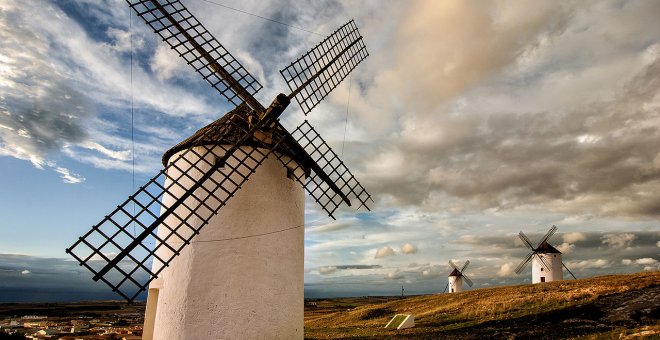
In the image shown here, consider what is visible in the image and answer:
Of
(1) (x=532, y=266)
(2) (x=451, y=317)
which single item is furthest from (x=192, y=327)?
(1) (x=532, y=266)

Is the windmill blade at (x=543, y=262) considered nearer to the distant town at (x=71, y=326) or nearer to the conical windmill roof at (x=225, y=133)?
the distant town at (x=71, y=326)

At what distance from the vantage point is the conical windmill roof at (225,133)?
10422mm

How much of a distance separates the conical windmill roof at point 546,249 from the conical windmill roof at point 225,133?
3882cm

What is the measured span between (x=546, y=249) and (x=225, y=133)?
132 feet

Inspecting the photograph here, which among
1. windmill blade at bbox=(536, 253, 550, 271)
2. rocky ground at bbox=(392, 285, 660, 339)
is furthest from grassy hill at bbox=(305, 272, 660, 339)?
windmill blade at bbox=(536, 253, 550, 271)

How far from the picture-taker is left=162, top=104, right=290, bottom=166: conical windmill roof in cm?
1042

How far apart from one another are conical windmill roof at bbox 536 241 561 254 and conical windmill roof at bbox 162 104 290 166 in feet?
127

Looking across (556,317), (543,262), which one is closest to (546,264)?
(543,262)

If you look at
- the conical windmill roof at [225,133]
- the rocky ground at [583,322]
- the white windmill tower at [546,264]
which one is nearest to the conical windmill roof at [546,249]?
the white windmill tower at [546,264]

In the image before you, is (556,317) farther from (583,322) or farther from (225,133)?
(225,133)

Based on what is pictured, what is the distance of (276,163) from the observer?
10.8 m

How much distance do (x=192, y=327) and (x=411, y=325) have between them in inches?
424

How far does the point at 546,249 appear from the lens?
41344 mm

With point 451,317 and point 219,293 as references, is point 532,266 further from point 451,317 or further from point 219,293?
point 219,293
